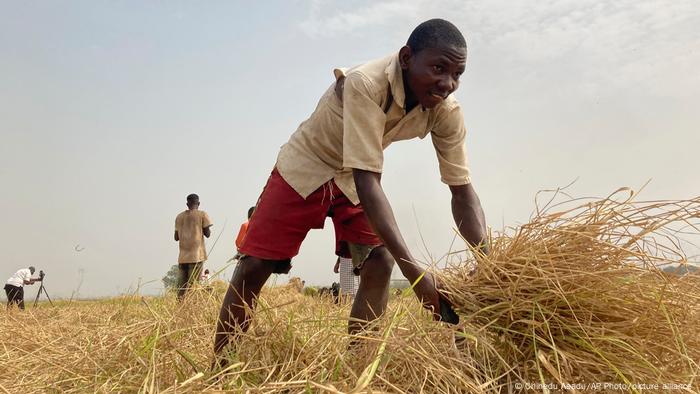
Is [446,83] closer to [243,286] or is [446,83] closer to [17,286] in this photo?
[243,286]

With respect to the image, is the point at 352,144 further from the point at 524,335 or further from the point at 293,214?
the point at 524,335

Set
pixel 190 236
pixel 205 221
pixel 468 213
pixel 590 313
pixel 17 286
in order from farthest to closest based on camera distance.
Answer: pixel 17 286 → pixel 205 221 → pixel 190 236 → pixel 468 213 → pixel 590 313

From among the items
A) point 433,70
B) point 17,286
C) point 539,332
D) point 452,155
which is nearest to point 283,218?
point 452,155

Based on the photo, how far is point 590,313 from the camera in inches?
61.3

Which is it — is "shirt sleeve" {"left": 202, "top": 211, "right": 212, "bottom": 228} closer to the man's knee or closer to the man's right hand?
the man's knee

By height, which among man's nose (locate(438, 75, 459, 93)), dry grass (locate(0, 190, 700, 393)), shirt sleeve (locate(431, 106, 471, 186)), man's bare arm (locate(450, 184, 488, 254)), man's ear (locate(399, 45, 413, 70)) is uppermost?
man's ear (locate(399, 45, 413, 70))

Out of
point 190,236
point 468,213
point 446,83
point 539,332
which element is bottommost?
point 539,332

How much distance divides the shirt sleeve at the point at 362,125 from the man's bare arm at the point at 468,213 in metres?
0.52

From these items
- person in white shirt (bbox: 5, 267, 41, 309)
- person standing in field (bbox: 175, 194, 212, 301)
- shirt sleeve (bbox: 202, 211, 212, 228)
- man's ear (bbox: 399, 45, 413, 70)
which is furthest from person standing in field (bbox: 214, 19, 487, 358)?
person in white shirt (bbox: 5, 267, 41, 309)

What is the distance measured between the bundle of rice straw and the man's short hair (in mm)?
635

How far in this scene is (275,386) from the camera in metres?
1.46

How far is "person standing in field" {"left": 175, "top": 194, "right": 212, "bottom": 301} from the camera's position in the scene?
646cm

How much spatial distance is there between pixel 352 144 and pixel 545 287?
2.39ft

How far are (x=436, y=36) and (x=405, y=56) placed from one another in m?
0.14
